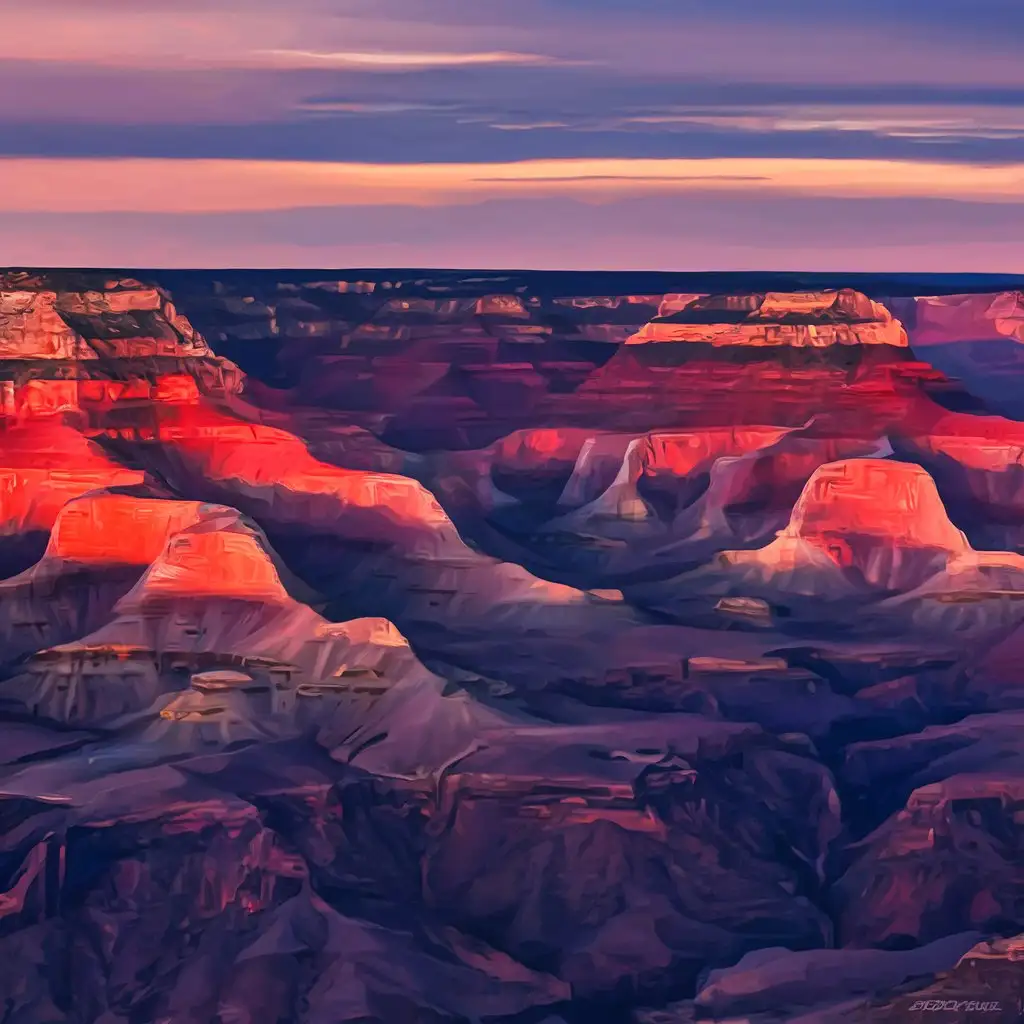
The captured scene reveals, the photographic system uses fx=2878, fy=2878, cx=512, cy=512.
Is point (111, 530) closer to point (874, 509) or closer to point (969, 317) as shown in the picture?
point (874, 509)

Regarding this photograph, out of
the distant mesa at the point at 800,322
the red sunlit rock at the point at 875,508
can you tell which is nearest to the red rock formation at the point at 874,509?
the red sunlit rock at the point at 875,508

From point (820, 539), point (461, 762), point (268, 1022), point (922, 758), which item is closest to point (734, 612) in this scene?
point (820, 539)

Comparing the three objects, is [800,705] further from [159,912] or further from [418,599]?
[159,912]

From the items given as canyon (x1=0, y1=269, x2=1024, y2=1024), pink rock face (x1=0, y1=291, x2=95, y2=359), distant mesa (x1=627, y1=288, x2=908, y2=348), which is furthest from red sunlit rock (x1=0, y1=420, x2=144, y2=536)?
distant mesa (x1=627, y1=288, x2=908, y2=348)

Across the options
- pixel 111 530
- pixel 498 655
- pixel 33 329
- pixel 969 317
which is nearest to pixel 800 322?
pixel 969 317

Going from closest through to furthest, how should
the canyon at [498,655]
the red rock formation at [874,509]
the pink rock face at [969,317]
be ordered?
the canyon at [498,655] → the red rock formation at [874,509] → the pink rock face at [969,317]

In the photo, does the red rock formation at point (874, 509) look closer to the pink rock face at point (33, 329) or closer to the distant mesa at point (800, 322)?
the distant mesa at point (800, 322)

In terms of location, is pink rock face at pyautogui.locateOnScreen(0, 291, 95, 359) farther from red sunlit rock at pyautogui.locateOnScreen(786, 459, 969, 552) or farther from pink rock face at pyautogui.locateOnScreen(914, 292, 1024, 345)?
pink rock face at pyautogui.locateOnScreen(914, 292, 1024, 345)
